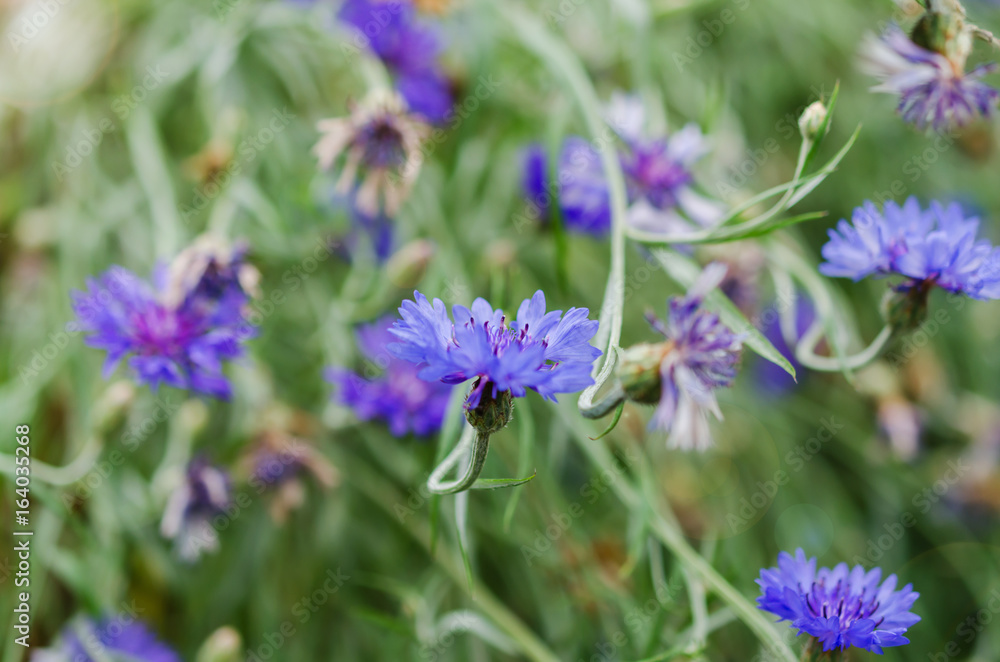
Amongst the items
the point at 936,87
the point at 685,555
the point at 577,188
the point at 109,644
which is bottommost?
the point at 109,644

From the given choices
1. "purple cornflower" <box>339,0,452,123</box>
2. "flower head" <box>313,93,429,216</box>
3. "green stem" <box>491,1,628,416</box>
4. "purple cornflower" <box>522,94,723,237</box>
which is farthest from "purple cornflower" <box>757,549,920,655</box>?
"purple cornflower" <box>339,0,452,123</box>

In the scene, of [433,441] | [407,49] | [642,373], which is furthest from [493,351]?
[407,49]

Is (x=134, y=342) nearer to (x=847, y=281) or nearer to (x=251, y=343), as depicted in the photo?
A: (x=251, y=343)

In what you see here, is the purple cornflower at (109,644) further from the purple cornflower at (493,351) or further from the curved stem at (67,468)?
the purple cornflower at (493,351)

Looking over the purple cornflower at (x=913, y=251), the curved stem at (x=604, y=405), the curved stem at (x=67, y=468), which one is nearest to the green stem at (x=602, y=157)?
the curved stem at (x=604, y=405)

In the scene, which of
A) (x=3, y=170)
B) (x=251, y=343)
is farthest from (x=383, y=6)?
(x=3, y=170)

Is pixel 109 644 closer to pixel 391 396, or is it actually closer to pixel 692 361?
pixel 391 396
